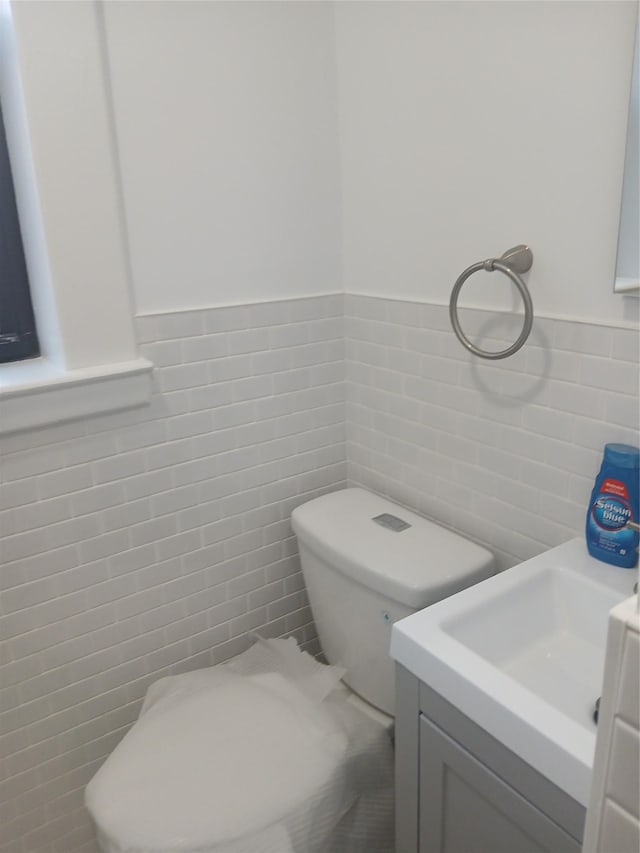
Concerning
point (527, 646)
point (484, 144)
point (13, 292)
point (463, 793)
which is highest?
point (484, 144)

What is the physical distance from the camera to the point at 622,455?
103 cm

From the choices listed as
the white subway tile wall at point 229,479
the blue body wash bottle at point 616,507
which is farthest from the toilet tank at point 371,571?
the blue body wash bottle at point 616,507

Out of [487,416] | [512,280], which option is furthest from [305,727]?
[512,280]

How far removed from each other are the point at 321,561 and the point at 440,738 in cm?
51

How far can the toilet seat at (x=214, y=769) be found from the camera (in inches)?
41.5

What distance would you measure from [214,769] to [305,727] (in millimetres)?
182

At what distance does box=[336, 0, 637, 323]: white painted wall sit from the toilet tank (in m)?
0.46

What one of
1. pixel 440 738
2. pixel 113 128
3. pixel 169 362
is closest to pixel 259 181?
pixel 113 128

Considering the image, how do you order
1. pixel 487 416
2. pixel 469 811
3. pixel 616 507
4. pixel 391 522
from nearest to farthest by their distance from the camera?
pixel 469 811, pixel 616 507, pixel 487 416, pixel 391 522

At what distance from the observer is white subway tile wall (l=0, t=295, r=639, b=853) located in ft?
3.95

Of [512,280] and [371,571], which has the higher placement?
[512,280]

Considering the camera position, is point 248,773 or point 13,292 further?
point 13,292

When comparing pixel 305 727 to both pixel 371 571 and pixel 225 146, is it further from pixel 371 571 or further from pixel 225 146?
pixel 225 146

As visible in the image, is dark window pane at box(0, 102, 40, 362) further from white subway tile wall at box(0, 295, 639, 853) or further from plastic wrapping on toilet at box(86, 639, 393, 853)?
plastic wrapping on toilet at box(86, 639, 393, 853)
